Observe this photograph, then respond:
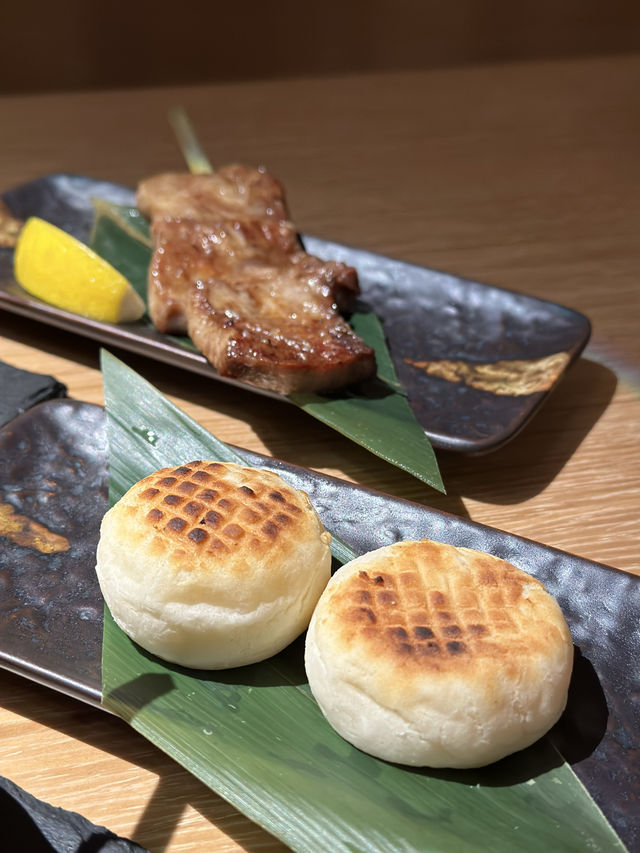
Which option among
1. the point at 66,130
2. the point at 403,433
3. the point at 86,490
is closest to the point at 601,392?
the point at 403,433

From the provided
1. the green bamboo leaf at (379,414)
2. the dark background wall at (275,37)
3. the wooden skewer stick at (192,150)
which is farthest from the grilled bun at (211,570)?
the dark background wall at (275,37)

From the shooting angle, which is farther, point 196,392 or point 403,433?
point 196,392

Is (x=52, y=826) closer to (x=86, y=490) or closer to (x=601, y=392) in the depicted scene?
(x=86, y=490)

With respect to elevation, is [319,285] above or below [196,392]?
above

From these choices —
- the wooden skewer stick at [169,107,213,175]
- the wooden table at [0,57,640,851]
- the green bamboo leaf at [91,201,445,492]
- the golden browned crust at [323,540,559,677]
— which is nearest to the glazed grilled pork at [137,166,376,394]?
the green bamboo leaf at [91,201,445,492]

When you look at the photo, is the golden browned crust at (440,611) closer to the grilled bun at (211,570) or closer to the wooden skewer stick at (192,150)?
the grilled bun at (211,570)

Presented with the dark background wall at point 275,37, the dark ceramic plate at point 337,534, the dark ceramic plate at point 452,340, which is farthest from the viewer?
the dark background wall at point 275,37

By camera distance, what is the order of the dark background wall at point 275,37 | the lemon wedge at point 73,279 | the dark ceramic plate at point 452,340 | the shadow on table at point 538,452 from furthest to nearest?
the dark background wall at point 275,37, the lemon wedge at point 73,279, the dark ceramic plate at point 452,340, the shadow on table at point 538,452
